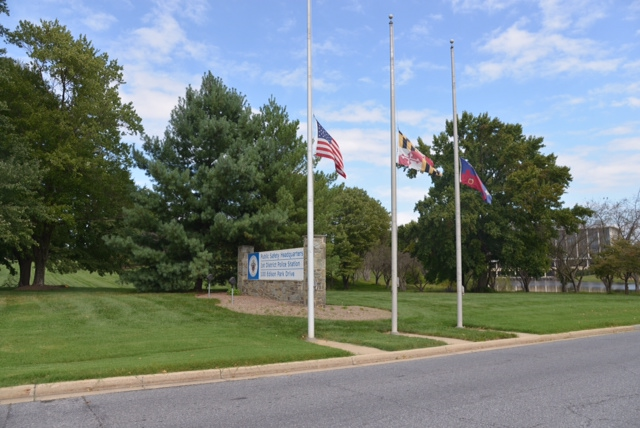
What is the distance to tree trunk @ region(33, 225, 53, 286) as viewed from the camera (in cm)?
2988

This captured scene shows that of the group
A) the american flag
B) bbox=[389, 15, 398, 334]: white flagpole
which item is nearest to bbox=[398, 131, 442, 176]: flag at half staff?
bbox=[389, 15, 398, 334]: white flagpole

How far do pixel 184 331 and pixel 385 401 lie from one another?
25.8ft

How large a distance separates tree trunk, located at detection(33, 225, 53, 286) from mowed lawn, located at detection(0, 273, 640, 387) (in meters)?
9.73

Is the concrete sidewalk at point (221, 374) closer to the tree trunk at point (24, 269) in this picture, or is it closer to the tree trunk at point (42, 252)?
the tree trunk at point (42, 252)

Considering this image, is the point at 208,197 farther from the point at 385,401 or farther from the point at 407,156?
the point at 385,401

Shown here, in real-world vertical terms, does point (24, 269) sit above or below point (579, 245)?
below


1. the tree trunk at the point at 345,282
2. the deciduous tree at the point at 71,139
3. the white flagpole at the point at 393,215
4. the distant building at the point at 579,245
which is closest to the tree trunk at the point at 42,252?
the deciduous tree at the point at 71,139

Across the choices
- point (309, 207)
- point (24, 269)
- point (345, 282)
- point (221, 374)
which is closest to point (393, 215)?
point (309, 207)

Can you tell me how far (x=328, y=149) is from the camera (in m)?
13.0

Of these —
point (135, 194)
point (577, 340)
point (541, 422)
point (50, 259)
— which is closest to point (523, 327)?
point (577, 340)

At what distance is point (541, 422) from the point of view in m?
5.88

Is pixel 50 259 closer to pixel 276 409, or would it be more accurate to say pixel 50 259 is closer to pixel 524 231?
pixel 276 409

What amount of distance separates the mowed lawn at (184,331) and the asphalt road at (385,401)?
1.35 meters

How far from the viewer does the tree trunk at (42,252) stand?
29.9 meters
